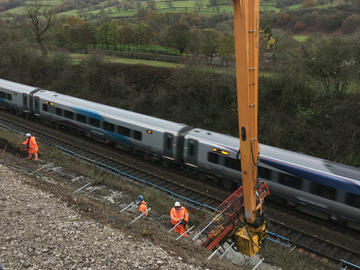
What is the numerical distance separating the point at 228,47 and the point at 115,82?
11.2 metres

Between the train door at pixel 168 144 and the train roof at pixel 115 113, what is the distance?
40 centimetres

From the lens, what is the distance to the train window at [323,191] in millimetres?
12627

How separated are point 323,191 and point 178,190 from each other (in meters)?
6.80

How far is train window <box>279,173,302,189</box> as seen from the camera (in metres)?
13.4

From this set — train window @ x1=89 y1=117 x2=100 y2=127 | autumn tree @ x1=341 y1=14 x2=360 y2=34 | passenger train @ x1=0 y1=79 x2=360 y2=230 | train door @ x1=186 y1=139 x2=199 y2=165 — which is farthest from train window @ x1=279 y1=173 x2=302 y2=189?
autumn tree @ x1=341 y1=14 x2=360 y2=34

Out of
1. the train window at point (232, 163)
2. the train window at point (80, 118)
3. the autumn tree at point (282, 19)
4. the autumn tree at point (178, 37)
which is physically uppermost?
the autumn tree at point (282, 19)

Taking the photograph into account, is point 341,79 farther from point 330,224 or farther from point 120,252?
point 120,252

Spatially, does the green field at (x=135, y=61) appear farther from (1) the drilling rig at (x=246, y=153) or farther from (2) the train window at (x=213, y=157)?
(1) the drilling rig at (x=246, y=153)

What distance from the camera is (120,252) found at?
8992 millimetres

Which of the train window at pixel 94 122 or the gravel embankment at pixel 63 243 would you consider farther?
the train window at pixel 94 122

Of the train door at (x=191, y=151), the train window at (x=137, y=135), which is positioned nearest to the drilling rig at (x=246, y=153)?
the train door at (x=191, y=151)

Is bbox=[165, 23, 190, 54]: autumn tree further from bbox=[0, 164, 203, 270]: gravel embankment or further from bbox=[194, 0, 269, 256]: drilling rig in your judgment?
bbox=[0, 164, 203, 270]: gravel embankment

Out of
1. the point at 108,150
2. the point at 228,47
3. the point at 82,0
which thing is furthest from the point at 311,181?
the point at 82,0

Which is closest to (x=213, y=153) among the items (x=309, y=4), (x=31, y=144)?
(x=31, y=144)
